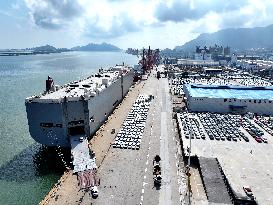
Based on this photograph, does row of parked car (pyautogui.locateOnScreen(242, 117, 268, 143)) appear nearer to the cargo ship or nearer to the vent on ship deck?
the cargo ship

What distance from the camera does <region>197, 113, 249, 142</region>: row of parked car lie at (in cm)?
6872

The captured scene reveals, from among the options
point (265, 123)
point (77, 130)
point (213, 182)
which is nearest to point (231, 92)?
point (265, 123)

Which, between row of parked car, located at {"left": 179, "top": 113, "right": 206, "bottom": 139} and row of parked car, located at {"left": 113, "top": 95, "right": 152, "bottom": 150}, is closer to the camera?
row of parked car, located at {"left": 113, "top": 95, "right": 152, "bottom": 150}

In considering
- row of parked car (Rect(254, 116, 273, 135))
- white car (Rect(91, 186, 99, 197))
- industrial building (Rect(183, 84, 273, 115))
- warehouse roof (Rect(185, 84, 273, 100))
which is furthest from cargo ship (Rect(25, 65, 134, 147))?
row of parked car (Rect(254, 116, 273, 135))

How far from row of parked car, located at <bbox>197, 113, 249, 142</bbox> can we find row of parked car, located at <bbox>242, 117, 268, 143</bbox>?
2.09 metres

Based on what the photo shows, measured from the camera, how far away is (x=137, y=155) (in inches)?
2222

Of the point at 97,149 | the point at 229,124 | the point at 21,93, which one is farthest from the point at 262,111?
the point at 21,93

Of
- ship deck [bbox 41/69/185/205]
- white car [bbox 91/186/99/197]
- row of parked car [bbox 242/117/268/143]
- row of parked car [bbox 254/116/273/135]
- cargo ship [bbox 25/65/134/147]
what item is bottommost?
row of parked car [bbox 254/116/273/135]

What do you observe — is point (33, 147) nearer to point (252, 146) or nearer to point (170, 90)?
point (252, 146)

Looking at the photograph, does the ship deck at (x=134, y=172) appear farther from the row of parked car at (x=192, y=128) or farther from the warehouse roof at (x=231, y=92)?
the warehouse roof at (x=231, y=92)

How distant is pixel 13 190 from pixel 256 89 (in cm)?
9266

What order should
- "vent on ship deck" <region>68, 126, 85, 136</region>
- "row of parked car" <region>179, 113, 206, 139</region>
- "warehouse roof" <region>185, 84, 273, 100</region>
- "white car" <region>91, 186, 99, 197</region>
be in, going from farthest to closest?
"warehouse roof" <region>185, 84, 273, 100</region> → "row of parked car" <region>179, 113, 206, 139</region> → "vent on ship deck" <region>68, 126, 85, 136</region> → "white car" <region>91, 186, 99, 197</region>

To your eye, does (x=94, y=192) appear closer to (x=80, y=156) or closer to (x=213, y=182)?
(x=80, y=156)

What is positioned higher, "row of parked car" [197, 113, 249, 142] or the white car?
the white car
